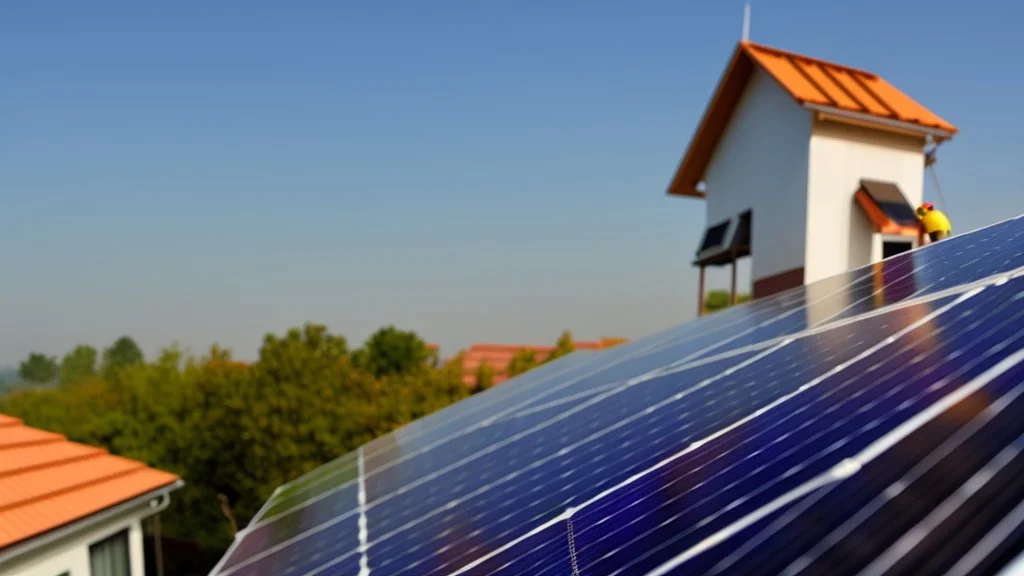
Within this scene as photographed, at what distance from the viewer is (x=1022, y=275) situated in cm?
335

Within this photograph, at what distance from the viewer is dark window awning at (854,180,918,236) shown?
13.4 meters

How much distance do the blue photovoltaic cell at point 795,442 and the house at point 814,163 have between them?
1162cm

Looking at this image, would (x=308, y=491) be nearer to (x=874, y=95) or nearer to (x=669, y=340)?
(x=669, y=340)

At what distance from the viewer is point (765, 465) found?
2.39 m

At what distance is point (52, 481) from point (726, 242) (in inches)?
597

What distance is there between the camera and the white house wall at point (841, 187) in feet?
45.0

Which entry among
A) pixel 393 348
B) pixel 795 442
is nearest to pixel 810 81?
pixel 795 442

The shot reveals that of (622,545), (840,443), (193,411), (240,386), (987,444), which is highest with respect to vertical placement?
(987,444)

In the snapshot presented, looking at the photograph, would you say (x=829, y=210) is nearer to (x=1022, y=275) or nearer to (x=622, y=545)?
(x=1022, y=275)

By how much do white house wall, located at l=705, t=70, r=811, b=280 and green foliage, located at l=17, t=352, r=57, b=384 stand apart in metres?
207

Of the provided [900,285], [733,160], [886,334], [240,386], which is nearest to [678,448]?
[886,334]

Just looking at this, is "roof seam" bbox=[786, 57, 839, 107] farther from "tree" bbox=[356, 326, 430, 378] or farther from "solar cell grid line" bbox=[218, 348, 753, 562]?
"tree" bbox=[356, 326, 430, 378]

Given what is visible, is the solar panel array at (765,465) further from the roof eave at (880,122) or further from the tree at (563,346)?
the tree at (563,346)

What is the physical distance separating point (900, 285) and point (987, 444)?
138 inches
